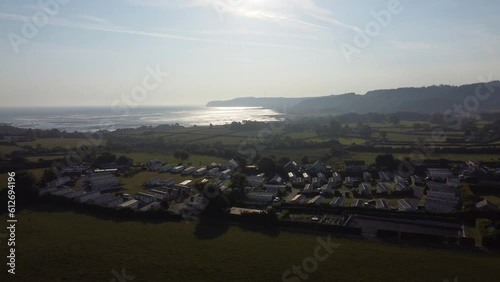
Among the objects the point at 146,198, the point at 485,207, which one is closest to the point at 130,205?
the point at 146,198

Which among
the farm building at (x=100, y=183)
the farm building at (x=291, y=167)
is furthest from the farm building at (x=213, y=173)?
the farm building at (x=100, y=183)

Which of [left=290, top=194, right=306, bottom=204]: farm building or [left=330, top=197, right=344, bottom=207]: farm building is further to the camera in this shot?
[left=290, top=194, right=306, bottom=204]: farm building

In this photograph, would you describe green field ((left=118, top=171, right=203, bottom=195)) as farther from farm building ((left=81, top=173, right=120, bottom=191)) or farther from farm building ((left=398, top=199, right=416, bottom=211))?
farm building ((left=398, top=199, right=416, bottom=211))

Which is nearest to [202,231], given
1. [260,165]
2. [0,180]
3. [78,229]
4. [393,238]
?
[78,229]

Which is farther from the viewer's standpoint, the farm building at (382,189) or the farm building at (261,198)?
the farm building at (382,189)

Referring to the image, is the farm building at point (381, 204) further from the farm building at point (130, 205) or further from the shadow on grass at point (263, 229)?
the farm building at point (130, 205)

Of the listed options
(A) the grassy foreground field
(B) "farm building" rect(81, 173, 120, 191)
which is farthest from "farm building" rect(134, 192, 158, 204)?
(B) "farm building" rect(81, 173, 120, 191)

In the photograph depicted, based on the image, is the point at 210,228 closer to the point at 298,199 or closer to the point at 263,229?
the point at 263,229

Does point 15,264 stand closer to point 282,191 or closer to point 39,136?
point 282,191
